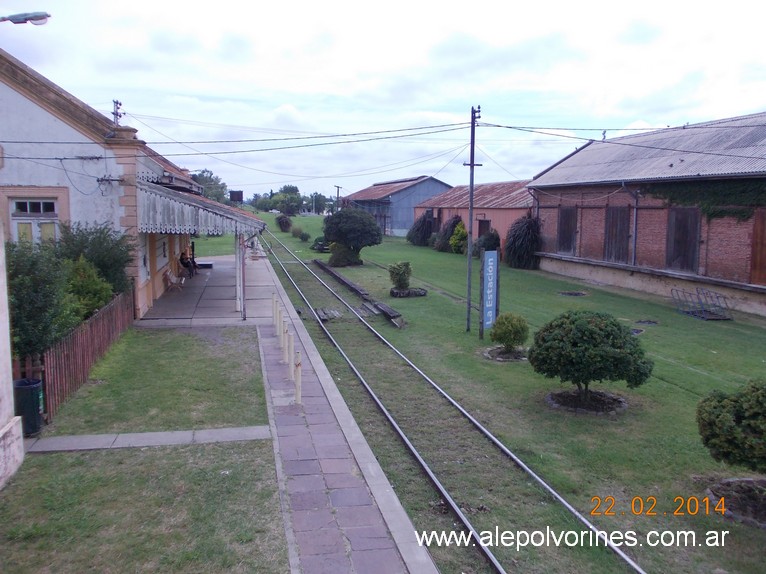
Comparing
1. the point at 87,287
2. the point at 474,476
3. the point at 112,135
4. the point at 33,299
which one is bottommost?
the point at 474,476

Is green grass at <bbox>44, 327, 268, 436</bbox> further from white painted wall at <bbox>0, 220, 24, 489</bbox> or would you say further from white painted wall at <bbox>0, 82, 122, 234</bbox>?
white painted wall at <bbox>0, 82, 122, 234</bbox>

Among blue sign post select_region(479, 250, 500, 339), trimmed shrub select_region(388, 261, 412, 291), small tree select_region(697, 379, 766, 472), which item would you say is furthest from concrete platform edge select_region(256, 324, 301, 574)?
trimmed shrub select_region(388, 261, 412, 291)

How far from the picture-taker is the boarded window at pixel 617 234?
27500 millimetres

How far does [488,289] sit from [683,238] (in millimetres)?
10701

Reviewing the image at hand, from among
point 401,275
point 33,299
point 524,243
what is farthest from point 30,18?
point 524,243

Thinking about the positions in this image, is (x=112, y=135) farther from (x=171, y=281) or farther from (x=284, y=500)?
(x=284, y=500)

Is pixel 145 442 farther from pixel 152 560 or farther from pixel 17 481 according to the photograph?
pixel 152 560

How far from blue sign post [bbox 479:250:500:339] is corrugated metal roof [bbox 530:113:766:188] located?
9242 millimetres

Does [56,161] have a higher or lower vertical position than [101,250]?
higher

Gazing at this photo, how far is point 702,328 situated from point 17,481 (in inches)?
670

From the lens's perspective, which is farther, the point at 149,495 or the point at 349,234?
the point at 349,234

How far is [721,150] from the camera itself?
23.5 metres

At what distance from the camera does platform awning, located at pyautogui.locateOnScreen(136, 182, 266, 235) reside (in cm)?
1828

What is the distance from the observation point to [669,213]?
24.8 meters
